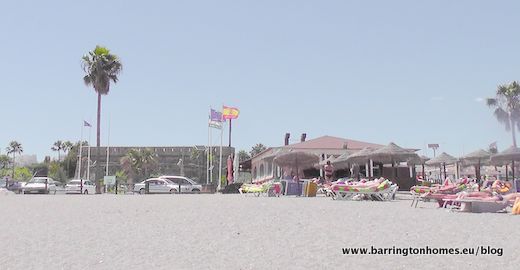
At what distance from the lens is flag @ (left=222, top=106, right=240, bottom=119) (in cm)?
4494

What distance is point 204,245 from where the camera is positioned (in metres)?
6.55

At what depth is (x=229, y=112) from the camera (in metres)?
45.4

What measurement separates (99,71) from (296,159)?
62.4ft

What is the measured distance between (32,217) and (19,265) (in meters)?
5.87

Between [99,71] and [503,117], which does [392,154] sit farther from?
[503,117]

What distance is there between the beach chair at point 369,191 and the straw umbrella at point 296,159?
6.66m

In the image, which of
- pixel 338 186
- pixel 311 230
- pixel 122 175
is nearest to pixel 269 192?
pixel 338 186

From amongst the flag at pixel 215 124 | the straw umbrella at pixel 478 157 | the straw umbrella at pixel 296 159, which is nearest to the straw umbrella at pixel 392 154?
the straw umbrella at pixel 296 159

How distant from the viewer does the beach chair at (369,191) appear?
54.8ft

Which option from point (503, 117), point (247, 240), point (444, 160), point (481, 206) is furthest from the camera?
point (503, 117)

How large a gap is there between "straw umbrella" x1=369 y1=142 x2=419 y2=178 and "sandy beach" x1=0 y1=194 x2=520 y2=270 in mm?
13095

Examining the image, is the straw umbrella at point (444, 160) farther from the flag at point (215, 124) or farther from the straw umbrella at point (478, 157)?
the flag at point (215, 124)

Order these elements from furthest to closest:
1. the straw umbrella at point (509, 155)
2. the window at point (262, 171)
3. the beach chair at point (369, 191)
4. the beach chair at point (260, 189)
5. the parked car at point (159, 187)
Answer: the window at point (262, 171) < the parked car at point (159, 187) < the beach chair at point (260, 189) < the straw umbrella at point (509, 155) < the beach chair at point (369, 191)

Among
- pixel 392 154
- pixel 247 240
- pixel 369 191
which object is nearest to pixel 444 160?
pixel 392 154
